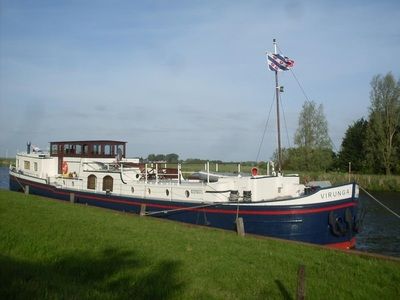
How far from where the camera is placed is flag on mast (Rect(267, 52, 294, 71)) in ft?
70.2

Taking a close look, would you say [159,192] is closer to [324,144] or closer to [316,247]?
[316,247]

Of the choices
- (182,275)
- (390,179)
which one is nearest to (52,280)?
(182,275)

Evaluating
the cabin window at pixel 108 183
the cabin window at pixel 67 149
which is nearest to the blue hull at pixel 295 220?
the cabin window at pixel 108 183

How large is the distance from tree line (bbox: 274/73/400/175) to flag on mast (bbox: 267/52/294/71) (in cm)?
4123

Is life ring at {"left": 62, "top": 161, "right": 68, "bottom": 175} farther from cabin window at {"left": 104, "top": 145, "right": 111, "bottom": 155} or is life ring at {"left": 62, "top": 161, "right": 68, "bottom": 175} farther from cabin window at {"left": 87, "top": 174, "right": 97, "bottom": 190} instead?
cabin window at {"left": 87, "top": 174, "right": 97, "bottom": 190}

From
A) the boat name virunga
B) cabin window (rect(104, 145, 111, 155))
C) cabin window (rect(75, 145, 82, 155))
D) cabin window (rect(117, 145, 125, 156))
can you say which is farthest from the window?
the boat name virunga

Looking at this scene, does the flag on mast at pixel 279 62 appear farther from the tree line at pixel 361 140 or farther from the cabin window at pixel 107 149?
the tree line at pixel 361 140

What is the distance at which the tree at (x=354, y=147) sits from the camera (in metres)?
67.2

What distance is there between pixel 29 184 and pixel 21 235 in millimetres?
23320

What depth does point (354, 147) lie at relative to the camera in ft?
228

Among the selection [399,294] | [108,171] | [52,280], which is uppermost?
[108,171]

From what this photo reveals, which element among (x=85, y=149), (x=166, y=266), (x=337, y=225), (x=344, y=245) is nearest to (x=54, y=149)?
(x=85, y=149)

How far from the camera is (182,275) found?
956cm

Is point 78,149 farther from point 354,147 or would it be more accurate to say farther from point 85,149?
point 354,147
